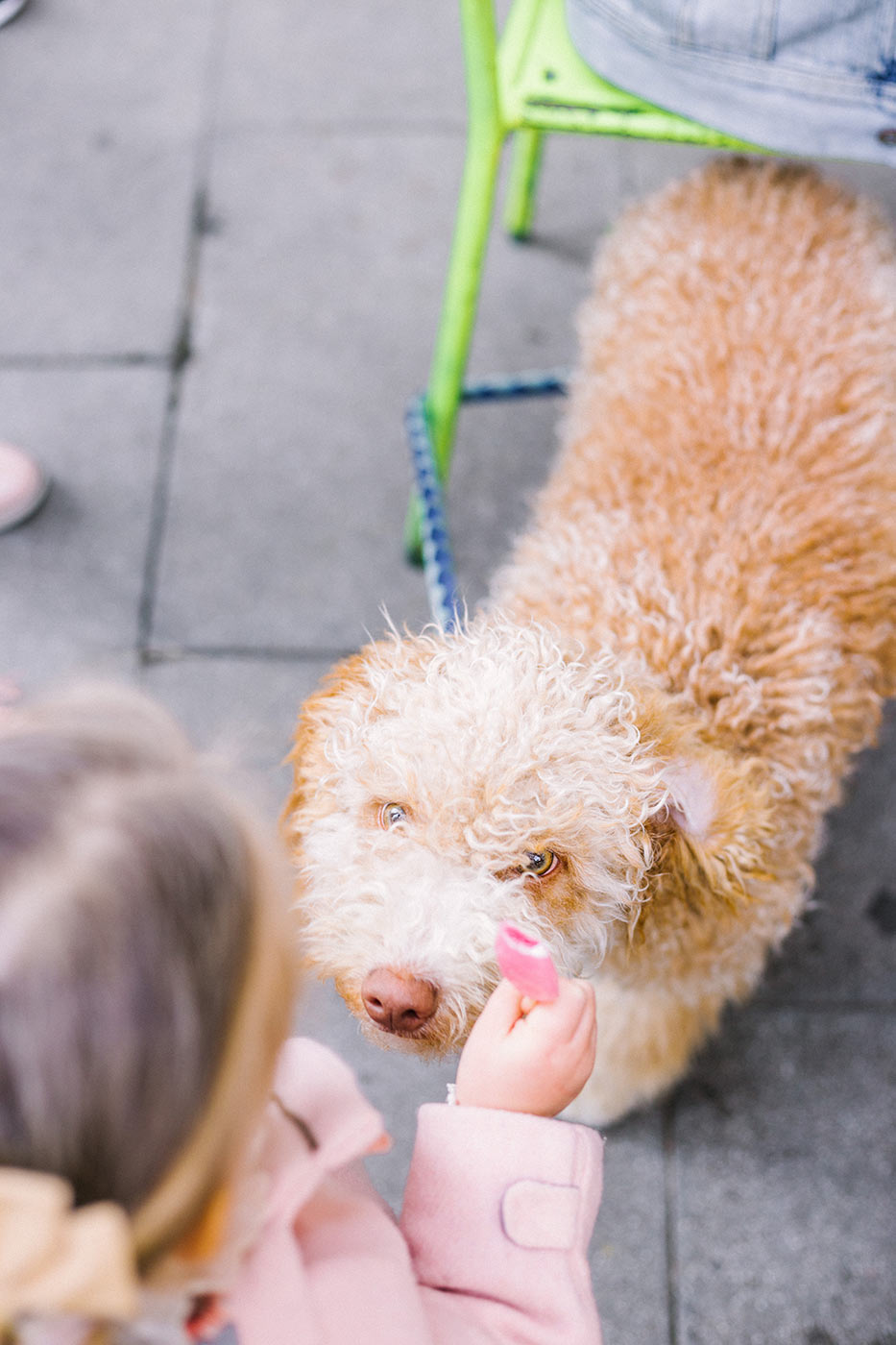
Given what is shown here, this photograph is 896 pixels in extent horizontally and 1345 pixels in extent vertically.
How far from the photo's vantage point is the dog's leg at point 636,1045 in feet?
5.04

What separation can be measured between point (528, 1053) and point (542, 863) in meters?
0.27

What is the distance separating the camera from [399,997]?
1.08 m

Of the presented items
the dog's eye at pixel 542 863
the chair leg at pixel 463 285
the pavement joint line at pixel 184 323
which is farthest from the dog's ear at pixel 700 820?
the pavement joint line at pixel 184 323

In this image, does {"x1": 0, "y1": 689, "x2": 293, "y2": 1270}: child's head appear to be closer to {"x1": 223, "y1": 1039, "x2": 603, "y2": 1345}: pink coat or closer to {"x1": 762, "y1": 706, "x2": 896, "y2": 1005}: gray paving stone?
{"x1": 223, "y1": 1039, "x2": 603, "y2": 1345}: pink coat

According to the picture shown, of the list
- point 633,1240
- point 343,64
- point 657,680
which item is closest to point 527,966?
point 657,680

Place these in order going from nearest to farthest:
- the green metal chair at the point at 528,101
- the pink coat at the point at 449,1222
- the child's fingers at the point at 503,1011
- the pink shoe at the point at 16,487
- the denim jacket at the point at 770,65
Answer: the pink coat at the point at 449,1222
the child's fingers at the point at 503,1011
the denim jacket at the point at 770,65
the green metal chair at the point at 528,101
the pink shoe at the point at 16,487

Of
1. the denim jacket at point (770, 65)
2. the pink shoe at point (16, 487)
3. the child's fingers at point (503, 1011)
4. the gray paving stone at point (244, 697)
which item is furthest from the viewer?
the pink shoe at point (16, 487)

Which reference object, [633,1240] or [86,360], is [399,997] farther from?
[86,360]

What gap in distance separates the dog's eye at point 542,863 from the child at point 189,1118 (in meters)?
0.23

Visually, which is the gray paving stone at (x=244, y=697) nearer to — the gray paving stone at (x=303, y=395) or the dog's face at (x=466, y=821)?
the gray paving stone at (x=303, y=395)

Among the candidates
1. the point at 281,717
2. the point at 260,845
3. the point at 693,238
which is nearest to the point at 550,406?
the point at 693,238

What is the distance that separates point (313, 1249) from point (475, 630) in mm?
747

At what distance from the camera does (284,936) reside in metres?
0.73

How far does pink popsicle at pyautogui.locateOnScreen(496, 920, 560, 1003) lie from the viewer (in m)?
0.93
